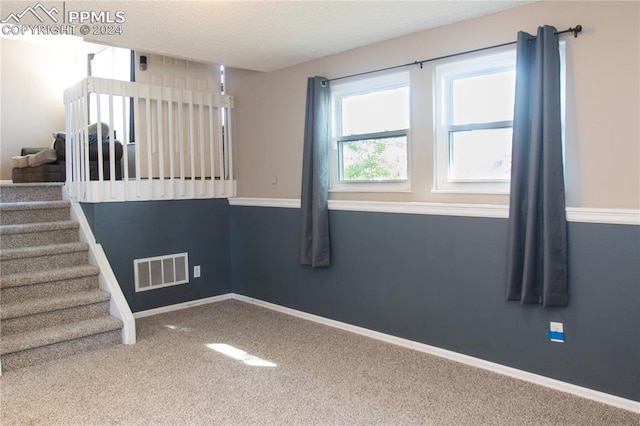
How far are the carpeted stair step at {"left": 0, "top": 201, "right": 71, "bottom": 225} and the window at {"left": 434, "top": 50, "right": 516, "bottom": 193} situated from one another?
11.0 feet

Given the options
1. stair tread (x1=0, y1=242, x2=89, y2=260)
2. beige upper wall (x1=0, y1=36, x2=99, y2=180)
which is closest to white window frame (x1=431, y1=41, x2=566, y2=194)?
stair tread (x1=0, y1=242, x2=89, y2=260)

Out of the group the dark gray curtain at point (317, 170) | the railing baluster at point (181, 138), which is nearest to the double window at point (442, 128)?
the dark gray curtain at point (317, 170)

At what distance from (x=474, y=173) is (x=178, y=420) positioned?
7.82 feet

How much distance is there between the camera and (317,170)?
3973mm

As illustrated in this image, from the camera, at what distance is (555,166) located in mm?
2699

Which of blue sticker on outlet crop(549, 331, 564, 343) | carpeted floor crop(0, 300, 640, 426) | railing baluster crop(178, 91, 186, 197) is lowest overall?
carpeted floor crop(0, 300, 640, 426)

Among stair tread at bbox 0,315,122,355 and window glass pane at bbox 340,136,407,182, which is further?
window glass pane at bbox 340,136,407,182

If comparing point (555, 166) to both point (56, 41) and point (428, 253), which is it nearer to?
point (428, 253)

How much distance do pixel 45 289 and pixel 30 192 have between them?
1240 mm

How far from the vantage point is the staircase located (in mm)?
3326

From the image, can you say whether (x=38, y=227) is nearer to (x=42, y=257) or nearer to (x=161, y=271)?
(x=42, y=257)

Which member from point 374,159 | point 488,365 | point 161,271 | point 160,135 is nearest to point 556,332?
point 488,365

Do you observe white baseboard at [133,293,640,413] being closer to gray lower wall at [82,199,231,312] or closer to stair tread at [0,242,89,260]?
gray lower wall at [82,199,231,312]

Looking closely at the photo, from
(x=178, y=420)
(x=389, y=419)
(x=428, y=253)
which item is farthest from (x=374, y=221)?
(x=178, y=420)
